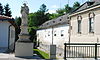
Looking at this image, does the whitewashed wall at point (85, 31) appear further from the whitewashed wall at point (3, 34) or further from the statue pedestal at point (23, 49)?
the whitewashed wall at point (3, 34)

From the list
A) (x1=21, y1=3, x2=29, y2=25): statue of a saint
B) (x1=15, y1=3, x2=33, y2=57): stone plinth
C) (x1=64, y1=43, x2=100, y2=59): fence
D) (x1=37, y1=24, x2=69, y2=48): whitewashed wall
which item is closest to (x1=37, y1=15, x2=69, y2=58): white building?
(x1=37, y1=24, x2=69, y2=48): whitewashed wall

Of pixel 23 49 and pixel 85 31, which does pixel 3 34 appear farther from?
pixel 85 31

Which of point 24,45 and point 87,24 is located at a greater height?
point 87,24

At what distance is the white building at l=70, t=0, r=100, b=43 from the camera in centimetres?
1751

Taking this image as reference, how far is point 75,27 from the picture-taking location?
23.0 m

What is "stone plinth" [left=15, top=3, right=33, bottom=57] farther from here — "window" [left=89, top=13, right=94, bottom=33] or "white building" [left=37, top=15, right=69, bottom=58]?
"white building" [left=37, top=15, right=69, bottom=58]

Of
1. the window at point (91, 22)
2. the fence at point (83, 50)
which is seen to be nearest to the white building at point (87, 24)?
the window at point (91, 22)

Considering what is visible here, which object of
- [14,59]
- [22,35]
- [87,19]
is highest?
[87,19]

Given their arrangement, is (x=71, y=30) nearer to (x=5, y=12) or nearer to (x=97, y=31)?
(x=97, y=31)

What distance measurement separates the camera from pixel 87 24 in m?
19.4

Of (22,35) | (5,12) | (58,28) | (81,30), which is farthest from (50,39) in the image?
(5,12)

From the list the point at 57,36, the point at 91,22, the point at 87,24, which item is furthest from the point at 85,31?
the point at 57,36

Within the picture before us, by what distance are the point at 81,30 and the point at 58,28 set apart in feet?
36.4

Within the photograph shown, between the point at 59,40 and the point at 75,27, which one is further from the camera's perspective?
the point at 59,40
